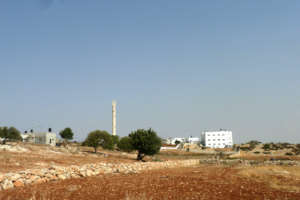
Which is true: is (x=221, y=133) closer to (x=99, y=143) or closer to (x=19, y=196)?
(x=99, y=143)

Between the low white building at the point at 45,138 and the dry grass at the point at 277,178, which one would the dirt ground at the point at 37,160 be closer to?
the dry grass at the point at 277,178

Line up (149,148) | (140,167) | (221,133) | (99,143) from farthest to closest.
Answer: (221,133)
(99,143)
(149,148)
(140,167)

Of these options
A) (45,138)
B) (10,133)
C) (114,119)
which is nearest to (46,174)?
(10,133)

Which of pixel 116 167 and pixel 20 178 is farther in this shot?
pixel 116 167

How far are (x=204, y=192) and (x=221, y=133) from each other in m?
149

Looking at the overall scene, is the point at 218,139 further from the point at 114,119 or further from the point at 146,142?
the point at 146,142

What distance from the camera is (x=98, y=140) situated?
6594 centimetres

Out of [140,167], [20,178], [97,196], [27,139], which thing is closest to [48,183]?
[20,178]

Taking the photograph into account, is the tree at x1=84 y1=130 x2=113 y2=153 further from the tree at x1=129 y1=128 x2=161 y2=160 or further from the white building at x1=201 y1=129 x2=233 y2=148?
the white building at x1=201 y1=129 x2=233 y2=148

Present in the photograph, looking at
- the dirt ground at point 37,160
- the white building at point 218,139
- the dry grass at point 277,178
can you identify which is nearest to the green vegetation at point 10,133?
the dirt ground at point 37,160

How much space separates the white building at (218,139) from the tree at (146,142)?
107 meters

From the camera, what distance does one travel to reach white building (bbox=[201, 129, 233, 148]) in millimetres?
155125

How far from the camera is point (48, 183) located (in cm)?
1622

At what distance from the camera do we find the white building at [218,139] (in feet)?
509
